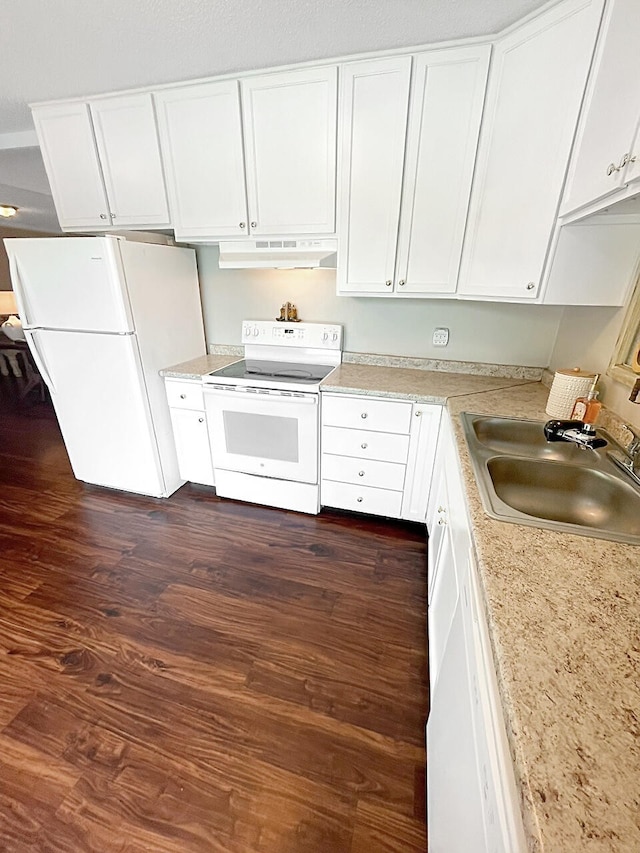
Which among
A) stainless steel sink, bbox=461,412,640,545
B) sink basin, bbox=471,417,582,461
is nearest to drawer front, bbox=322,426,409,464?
sink basin, bbox=471,417,582,461

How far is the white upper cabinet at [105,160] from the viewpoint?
2008 millimetres

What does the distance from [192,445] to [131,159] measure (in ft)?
5.67

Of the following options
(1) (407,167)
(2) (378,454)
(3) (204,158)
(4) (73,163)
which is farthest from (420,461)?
(4) (73,163)

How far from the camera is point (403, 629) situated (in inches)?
64.0

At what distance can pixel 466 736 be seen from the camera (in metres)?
0.72

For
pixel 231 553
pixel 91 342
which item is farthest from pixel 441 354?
pixel 91 342

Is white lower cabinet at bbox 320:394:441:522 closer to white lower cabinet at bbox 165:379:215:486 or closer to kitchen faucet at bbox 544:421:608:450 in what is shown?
kitchen faucet at bbox 544:421:608:450

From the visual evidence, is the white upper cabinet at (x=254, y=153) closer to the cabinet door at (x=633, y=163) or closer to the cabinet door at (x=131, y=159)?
the cabinet door at (x=131, y=159)

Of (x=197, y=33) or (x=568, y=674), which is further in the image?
(x=197, y=33)

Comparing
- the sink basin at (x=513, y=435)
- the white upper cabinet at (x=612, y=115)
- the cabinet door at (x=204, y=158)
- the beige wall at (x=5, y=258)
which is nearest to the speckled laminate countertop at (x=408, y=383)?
→ the sink basin at (x=513, y=435)

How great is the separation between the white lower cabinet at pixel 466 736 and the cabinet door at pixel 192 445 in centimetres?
170

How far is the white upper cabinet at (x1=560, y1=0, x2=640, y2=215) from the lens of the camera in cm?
99

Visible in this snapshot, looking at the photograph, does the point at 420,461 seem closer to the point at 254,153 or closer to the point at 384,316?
the point at 384,316

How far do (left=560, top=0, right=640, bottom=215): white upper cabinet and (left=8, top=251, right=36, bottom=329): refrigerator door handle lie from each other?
2825 millimetres
